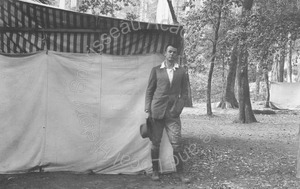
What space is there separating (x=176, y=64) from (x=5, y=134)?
10.1 feet

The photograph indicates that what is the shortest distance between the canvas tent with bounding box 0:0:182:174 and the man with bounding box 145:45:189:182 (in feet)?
1.17

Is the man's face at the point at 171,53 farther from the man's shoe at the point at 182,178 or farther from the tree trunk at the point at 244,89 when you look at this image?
the tree trunk at the point at 244,89

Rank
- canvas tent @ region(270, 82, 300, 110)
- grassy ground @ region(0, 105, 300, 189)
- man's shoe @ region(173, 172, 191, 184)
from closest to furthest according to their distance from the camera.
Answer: grassy ground @ region(0, 105, 300, 189) < man's shoe @ region(173, 172, 191, 184) < canvas tent @ region(270, 82, 300, 110)

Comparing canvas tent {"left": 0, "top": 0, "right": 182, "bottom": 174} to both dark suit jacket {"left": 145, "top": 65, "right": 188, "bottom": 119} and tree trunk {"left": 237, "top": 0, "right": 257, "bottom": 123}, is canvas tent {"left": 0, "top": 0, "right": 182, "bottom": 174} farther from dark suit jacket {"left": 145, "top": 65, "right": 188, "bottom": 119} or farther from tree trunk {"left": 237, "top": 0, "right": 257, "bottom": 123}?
tree trunk {"left": 237, "top": 0, "right": 257, "bottom": 123}

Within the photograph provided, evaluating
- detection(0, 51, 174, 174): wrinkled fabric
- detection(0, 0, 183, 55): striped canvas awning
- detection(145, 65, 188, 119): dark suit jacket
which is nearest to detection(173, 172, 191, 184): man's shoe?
detection(0, 51, 174, 174): wrinkled fabric

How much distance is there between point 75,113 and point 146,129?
4.26 feet

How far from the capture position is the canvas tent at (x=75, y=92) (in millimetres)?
5844

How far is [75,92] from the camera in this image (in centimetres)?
595

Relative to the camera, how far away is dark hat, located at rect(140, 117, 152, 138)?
557 centimetres

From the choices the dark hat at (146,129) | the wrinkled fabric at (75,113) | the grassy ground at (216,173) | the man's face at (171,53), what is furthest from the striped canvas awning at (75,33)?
the grassy ground at (216,173)

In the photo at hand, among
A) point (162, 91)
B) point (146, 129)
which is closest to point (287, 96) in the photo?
point (162, 91)

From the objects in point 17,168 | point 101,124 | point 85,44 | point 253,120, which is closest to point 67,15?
point 85,44

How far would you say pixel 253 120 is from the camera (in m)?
13.1

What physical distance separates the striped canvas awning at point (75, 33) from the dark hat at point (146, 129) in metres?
1.28
